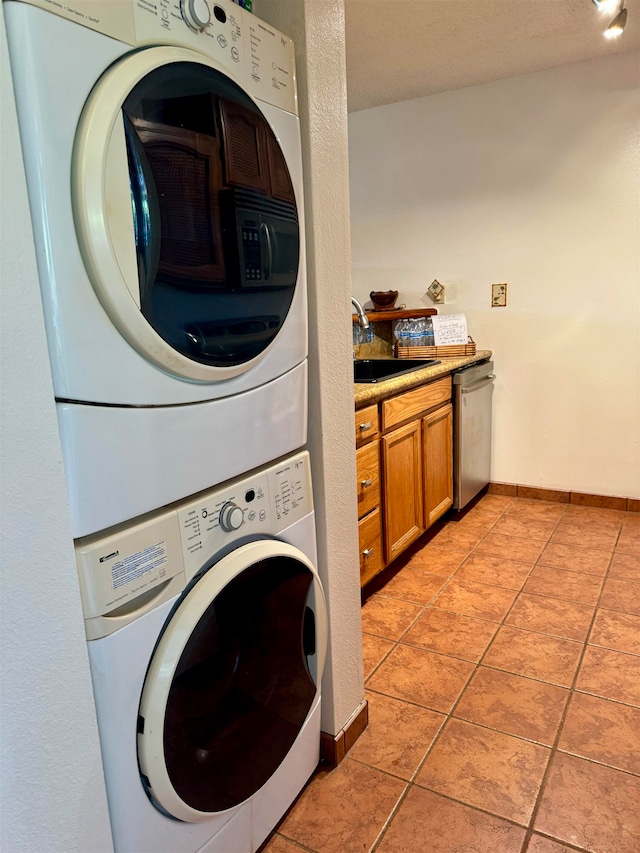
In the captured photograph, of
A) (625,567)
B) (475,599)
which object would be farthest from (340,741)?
(625,567)

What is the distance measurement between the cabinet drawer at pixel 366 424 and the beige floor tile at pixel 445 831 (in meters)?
1.19

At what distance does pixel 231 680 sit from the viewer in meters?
1.13

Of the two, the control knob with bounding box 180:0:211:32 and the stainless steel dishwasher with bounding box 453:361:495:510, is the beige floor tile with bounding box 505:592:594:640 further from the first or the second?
the control knob with bounding box 180:0:211:32

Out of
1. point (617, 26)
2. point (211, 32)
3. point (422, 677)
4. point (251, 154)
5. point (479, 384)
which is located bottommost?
point (422, 677)

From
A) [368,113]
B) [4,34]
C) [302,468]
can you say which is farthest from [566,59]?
[4,34]

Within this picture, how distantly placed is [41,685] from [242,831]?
704 mm

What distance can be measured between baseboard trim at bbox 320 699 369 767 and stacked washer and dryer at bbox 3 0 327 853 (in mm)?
297

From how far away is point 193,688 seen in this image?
104 centimetres

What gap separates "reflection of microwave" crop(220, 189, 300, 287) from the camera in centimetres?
101

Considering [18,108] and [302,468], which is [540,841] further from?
[18,108]

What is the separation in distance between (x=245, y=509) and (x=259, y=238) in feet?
1.69

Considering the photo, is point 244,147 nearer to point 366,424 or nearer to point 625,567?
point 366,424

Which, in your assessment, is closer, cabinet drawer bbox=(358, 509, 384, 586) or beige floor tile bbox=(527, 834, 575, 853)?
beige floor tile bbox=(527, 834, 575, 853)

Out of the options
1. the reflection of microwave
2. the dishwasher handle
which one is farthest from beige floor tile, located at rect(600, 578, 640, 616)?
the reflection of microwave
